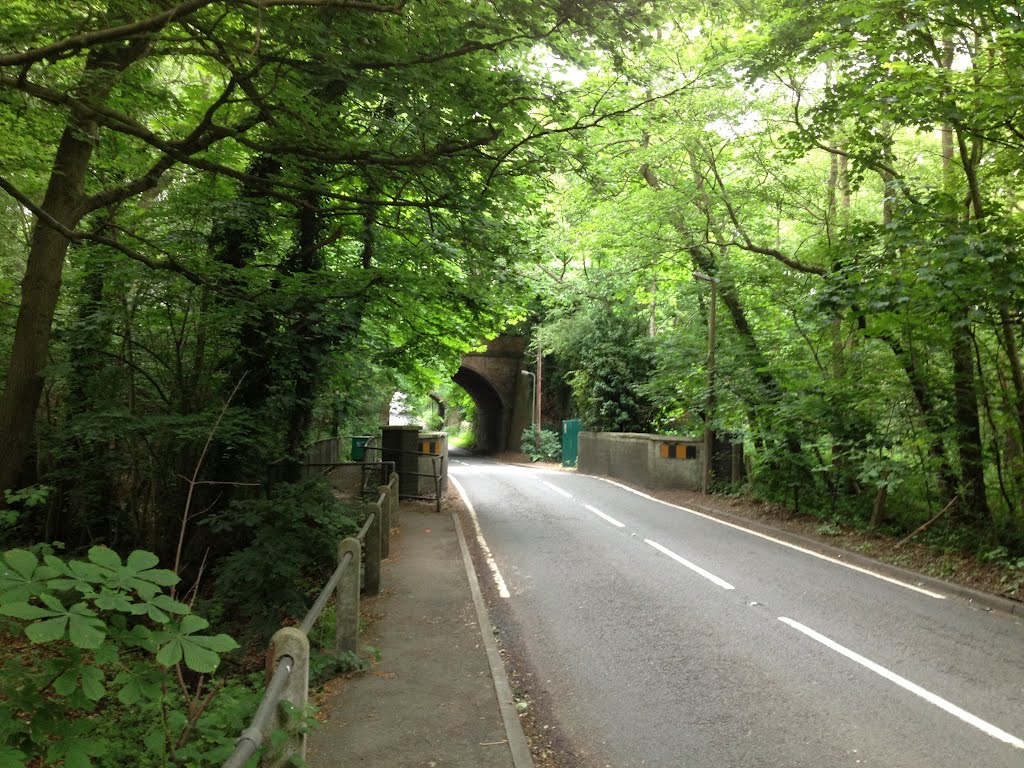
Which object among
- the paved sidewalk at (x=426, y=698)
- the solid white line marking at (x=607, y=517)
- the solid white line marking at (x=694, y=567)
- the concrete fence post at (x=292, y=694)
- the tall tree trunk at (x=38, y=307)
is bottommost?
the paved sidewalk at (x=426, y=698)

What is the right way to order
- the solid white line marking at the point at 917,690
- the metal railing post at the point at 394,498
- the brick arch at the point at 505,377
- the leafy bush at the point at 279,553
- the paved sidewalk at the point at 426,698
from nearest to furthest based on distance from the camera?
the paved sidewalk at the point at 426,698
the solid white line marking at the point at 917,690
the leafy bush at the point at 279,553
the metal railing post at the point at 394,498
the brick arch at the point at 505,377

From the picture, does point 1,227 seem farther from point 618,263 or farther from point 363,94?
point 618,263

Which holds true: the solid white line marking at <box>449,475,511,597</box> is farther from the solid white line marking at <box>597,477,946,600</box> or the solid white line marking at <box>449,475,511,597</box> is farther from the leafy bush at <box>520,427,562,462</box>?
the leafy bush at <box>520,427,562,462</box>

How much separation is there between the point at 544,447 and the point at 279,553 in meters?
29.9

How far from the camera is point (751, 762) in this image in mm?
4453

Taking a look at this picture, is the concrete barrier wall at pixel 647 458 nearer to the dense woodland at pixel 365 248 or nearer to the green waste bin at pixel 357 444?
the dense woodland at pixel 365 248

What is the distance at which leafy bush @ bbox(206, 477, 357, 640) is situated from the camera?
21.9ft

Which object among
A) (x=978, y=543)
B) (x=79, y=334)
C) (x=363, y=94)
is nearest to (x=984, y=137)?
(x=978, y=543)

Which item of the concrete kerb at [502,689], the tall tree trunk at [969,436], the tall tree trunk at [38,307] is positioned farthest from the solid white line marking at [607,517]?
the tall tree trunk at [38,307]

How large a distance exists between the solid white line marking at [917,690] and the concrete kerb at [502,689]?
10.3 feet

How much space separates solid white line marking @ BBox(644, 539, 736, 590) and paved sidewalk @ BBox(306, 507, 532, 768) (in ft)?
10.4

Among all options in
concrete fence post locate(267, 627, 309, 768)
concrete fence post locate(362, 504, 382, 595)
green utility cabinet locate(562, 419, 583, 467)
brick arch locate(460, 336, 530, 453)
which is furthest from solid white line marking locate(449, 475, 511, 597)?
brick arch locate(460, 336, 530, 453)

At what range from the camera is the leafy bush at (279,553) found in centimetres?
668

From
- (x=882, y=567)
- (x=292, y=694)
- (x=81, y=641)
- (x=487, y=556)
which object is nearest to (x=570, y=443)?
(x=487, y=556)
